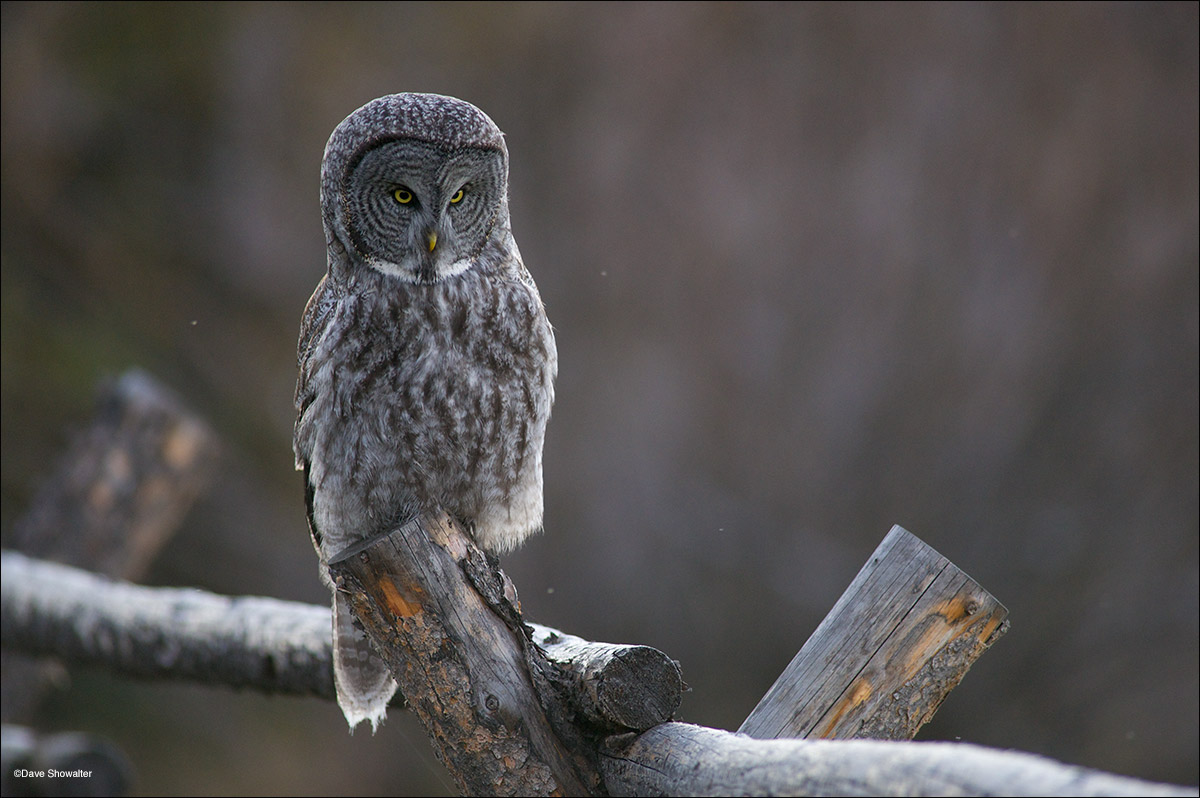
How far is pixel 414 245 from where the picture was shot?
6.13ft

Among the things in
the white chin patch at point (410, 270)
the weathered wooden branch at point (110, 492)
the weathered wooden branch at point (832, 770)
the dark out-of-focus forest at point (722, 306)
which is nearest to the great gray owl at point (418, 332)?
the white chin patch at point (410, 270)

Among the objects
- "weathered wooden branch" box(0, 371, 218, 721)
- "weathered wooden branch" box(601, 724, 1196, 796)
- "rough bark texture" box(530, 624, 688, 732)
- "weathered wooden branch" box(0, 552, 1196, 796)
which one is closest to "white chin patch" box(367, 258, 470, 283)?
"weathered wooden branch" box(0, 552, 1196, 796)

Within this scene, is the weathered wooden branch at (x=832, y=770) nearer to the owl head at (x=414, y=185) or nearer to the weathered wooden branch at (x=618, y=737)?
the weathered wooden branch at (x=618, y=737)

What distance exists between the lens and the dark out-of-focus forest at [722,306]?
4812 millimetres

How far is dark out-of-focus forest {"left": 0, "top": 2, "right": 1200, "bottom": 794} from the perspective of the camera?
189 inches

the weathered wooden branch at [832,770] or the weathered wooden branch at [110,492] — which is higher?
the weathered wooden branch at [832,770]

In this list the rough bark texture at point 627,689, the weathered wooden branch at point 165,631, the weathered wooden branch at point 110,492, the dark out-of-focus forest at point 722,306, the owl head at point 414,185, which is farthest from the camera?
the dark out-of-focus forest at point 722,306

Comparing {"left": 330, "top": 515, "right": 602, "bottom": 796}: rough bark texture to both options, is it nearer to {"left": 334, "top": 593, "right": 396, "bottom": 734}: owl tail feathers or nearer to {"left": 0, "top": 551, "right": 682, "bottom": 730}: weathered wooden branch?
{"left": 0, "top": 551, "right": 682, "bottom": 730}: weathered wooden branch

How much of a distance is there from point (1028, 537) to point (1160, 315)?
1393 millimetres

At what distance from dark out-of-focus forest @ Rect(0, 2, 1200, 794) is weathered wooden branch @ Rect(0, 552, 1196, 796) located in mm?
2209

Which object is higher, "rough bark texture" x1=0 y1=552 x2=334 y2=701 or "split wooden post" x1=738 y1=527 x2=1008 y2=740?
"split wooden post" x1=738 y1=527 x2=1008 y2=740

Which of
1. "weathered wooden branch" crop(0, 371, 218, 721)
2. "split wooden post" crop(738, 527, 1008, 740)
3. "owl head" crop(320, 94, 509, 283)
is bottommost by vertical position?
"weathered wooden branch" crop(0, 371, 218, 721)

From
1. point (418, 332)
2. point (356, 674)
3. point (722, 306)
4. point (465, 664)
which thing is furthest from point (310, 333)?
point (722, 306)

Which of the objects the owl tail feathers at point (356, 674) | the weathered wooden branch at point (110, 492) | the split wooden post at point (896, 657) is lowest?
the weathered wooden branch at point (110, 492)
